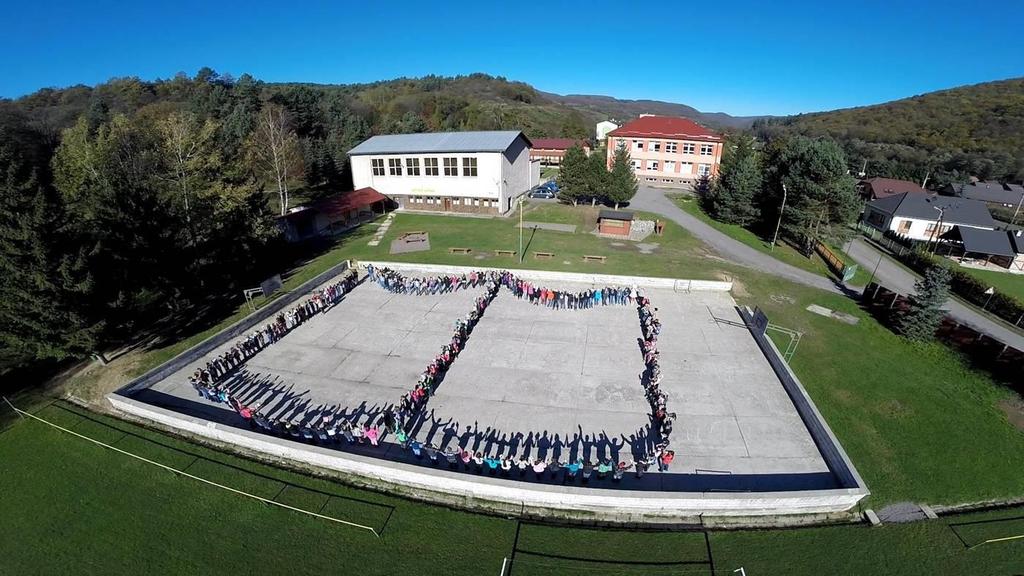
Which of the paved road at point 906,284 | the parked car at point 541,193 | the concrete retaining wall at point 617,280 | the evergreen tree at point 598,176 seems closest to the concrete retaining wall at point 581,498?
the concrete retaining wall at point 617,280

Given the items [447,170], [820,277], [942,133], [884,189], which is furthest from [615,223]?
[942,133]

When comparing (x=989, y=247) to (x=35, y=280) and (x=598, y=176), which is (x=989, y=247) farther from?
(x=35, y=280)

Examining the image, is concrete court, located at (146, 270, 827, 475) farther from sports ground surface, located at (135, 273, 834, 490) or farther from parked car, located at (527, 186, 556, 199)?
parked car, located at (527, 186, 556, 199)

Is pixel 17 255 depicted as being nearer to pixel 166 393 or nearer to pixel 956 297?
pixel 166 393

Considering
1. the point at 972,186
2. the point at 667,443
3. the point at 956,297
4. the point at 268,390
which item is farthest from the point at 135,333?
the point at 972,186

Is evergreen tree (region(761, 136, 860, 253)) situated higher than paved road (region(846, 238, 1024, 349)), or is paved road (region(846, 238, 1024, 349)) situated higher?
evergreen tree (region(761, 136, 860, 253))

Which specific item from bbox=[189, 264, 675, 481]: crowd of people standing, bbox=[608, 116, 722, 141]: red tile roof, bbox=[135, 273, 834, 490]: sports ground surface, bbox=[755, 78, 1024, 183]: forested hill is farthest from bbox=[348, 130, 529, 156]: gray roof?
bbox=[755, 78, 1024, 183]: forested hill

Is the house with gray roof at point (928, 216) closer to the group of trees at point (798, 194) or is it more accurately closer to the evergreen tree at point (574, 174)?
the group of trees at point (798, 194)
